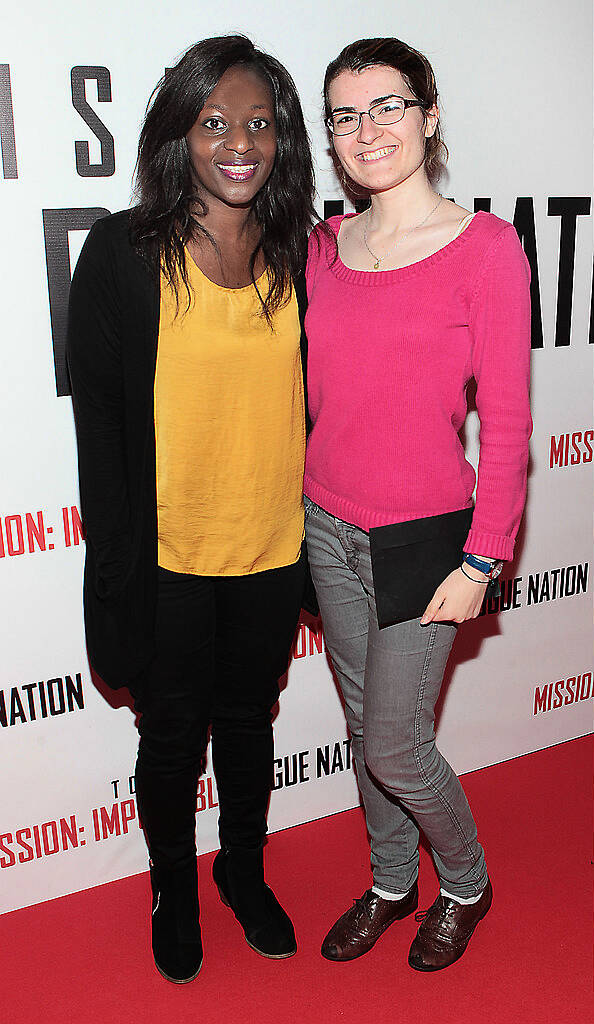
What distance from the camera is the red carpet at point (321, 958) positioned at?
1.68 metres

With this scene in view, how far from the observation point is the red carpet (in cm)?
168

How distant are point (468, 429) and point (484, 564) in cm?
74

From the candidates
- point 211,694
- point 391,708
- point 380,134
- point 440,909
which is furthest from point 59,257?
point 440,909

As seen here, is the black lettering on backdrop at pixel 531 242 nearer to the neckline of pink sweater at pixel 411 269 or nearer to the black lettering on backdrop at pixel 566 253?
the black lettering on backdrop at pixel 566 253

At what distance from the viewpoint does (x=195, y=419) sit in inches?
56.2

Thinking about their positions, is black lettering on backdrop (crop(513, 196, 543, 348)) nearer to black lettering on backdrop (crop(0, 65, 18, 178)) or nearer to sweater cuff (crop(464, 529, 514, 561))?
sweater cuff (crop(464, 529, 514, 561))

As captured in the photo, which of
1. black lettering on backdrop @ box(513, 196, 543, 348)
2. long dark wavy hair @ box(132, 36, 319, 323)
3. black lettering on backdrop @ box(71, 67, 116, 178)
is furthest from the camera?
black lettering on backdrop @ box(513, 196, 543, 348)

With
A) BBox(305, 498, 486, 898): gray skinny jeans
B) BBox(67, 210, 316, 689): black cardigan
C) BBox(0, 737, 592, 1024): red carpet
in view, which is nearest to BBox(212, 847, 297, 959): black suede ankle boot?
BBox(0, 737, 592, 1024): red carpet

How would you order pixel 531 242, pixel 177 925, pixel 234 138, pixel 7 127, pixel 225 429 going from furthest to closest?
pixel 531 242, pixel 177 925, pixel 7 127, pixel 225 429, pixel 234 138

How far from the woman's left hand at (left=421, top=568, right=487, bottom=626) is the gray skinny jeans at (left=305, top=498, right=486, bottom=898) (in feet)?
0.14

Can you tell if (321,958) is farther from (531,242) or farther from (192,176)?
(531,242)

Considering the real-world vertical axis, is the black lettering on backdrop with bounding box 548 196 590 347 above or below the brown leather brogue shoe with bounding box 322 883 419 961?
above

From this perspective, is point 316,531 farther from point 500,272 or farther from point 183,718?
point 500,272

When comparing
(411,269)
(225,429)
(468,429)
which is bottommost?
(468,429)
